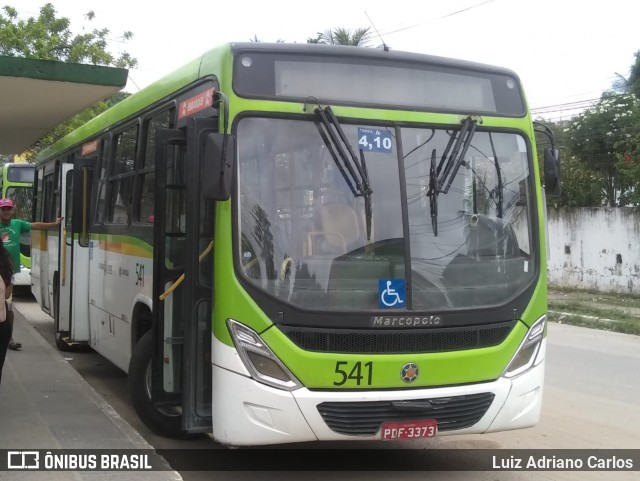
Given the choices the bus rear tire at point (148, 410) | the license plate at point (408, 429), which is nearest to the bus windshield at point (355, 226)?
the license plate at point (408, 429)

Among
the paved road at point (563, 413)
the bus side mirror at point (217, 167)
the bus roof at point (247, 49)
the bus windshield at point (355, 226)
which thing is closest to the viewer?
the bus side mirror at point (217, 167)

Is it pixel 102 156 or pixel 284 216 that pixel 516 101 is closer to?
pixel 284 216

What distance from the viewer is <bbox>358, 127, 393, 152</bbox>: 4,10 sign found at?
203 inches

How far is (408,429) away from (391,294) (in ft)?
2.88

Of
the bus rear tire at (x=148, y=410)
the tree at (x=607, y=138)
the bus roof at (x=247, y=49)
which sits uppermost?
the tree at (x=607, y=138)

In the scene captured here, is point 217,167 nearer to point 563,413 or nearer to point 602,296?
point 563,413

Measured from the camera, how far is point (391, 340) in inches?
195

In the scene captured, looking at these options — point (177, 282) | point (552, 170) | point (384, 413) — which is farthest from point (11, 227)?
point (552, 170)

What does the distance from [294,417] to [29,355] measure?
5.86 metres

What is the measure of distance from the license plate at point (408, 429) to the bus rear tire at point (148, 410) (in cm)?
201

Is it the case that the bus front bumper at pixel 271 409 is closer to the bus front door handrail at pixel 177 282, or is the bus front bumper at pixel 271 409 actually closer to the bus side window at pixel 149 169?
the bus front door handrail at pixel 177 282

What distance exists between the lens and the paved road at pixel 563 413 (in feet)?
18.5

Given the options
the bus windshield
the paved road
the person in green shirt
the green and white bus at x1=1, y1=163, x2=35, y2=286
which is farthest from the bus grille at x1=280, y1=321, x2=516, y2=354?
the green and white bus at x1=1, y1=163, x2=35, y2=286

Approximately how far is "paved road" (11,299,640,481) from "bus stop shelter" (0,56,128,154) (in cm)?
341
